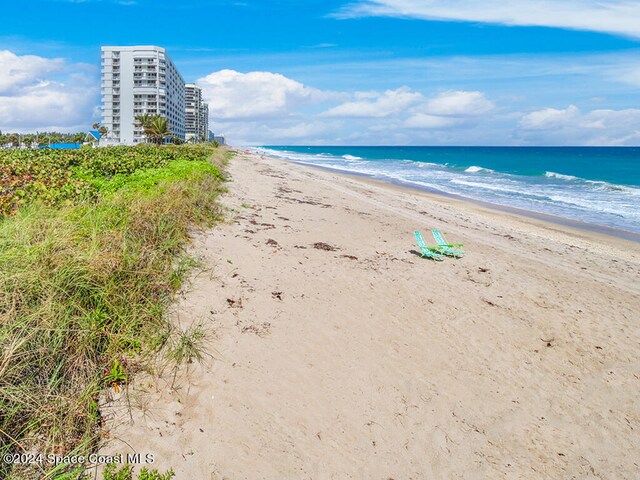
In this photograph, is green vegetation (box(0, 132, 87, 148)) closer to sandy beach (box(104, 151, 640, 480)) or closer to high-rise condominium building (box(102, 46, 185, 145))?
high-rise condominium building (box(102, 46, 185, 145))

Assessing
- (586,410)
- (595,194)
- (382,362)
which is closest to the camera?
(586,410)

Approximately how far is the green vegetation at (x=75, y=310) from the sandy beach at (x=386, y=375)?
0.92ft

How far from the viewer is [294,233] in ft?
28.7

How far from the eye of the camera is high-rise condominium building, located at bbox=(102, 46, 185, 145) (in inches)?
3487

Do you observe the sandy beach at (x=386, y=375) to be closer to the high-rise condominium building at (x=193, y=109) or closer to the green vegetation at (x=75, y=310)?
the green vegetation at (x=75, y=310)

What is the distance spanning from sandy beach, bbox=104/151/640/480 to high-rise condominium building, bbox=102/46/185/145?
93835 mm

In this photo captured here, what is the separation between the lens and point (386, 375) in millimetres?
4156

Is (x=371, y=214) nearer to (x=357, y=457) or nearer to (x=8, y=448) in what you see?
(x=357, y=457)

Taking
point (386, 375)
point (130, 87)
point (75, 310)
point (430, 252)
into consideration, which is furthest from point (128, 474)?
point (130, 87)

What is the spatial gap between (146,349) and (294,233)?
5.33 meters

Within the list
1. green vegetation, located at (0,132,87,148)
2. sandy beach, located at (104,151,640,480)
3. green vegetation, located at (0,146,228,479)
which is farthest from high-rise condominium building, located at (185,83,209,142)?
sandy beach, located at (104,151,640,480)

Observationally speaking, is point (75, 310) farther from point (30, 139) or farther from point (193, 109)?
point (193, 109)

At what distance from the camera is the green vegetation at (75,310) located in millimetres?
2766

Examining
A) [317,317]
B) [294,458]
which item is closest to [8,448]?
[294,458]
